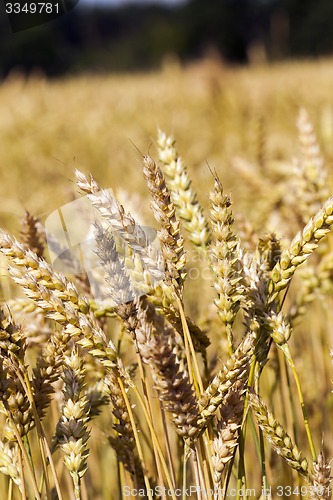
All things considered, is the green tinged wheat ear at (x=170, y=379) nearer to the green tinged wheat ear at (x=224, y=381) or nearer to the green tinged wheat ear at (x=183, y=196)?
the green tinged wheat ear at (x=224, y=381)

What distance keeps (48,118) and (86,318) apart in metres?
3.56

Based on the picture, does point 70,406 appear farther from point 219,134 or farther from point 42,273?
point 219,134

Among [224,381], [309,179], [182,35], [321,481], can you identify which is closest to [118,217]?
[224,381]

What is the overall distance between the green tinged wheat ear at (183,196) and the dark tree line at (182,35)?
2148 centimetres

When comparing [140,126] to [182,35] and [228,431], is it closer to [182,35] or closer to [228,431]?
[228,431]

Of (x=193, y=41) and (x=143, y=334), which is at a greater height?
(x=193, y=41)

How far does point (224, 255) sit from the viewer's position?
49 centimetres

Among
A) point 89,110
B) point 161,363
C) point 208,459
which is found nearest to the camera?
point 161,363

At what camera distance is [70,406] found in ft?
1.62

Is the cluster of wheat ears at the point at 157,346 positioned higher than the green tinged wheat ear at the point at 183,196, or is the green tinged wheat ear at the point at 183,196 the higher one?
the green tinged wheat ear at the point at 183,196

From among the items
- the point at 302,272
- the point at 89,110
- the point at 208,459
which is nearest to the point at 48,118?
the point at 89,110

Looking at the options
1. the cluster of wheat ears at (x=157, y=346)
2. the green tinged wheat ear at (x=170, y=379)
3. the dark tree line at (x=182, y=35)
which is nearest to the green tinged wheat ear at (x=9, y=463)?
the cluster of wheat ears at (x=157, y=346)

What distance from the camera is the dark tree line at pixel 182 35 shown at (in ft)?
77.3

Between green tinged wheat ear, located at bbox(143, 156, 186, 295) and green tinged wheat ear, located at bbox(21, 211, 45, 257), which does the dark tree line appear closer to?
green tinged wheat ear, located at bbox(21, 211, 45, 257)
